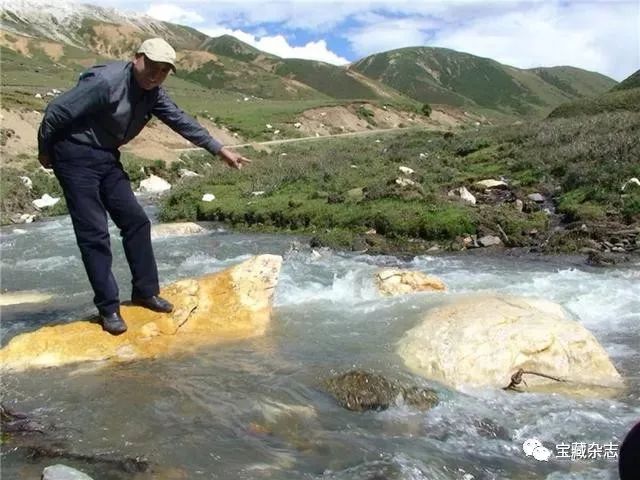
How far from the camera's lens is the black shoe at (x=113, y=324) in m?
7.80

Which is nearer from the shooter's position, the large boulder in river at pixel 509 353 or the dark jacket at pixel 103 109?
the dark jacket at pixel 103 109

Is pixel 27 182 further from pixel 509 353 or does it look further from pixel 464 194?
pixel 509 353

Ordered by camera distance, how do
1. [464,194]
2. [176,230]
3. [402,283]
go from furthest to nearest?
[464,194]
[176,230]
[402,283]

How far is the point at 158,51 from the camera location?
677 cm

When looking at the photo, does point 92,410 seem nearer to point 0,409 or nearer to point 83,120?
point 0,409

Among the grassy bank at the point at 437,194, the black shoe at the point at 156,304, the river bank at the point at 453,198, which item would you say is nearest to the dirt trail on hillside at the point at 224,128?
the river bank at the point at 453,198

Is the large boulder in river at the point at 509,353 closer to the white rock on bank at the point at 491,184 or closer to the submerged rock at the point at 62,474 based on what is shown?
the submerged rock at the point at 62,474

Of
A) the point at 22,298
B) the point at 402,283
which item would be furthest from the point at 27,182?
the point at 402,283

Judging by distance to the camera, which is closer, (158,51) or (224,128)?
(158,51)

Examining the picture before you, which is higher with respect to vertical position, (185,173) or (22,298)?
(185,173)

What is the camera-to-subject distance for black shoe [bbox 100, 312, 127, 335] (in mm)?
7797

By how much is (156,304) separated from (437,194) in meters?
14.9

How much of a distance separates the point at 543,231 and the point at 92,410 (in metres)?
14.6

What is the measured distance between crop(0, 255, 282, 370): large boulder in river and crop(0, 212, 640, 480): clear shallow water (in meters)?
0.29
